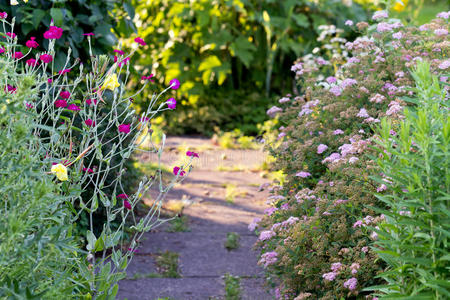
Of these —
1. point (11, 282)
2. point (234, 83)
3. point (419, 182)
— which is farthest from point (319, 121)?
point (234, 83)

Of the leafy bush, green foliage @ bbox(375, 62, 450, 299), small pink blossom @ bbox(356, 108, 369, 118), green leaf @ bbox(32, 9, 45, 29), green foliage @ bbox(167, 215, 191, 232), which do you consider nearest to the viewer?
→ green foliage @ bbox(375, 62, 450, 299)

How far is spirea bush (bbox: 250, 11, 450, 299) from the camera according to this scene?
2.48 metres

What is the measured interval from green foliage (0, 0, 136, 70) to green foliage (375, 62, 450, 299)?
230 cm

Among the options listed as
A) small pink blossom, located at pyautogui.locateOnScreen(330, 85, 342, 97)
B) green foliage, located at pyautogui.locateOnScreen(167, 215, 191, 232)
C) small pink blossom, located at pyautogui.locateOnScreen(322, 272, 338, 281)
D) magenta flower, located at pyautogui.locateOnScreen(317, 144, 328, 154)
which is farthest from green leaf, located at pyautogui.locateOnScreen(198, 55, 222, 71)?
small pink blossom, located at pyautogui.locateOnScreen(322, 272, 338, 281)

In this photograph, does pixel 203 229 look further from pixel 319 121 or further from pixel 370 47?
pixel 370 47

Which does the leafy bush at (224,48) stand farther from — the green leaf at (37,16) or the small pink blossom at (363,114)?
the small pink blossom at (363,114)

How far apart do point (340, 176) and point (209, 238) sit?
138 cm

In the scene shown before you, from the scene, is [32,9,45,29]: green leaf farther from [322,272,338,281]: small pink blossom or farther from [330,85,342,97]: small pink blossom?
[322,272,338,281]: small pink blossom

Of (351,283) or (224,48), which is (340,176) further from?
(224,48)

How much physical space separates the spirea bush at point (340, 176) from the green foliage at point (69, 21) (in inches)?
51.2

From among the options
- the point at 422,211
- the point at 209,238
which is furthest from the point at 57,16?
the point at 422,211

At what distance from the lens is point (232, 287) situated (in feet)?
10.6

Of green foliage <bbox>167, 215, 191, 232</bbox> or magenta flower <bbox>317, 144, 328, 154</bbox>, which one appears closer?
magenta flower <bbox>317, 144, 328, 154</bbox>

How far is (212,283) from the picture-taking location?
3412mm
